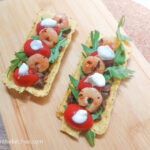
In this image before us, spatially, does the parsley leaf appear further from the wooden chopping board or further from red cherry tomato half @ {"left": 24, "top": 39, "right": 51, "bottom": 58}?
red cherry tomato half @ {"left": 24, "top": 39, "right": 51, "bottom": 58}

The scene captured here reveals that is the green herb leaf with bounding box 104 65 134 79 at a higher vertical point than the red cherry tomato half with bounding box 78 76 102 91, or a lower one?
lower

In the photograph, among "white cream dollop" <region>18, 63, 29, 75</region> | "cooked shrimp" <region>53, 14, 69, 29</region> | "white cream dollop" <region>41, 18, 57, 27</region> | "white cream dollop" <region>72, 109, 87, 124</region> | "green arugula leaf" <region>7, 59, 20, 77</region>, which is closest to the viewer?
"white cream dollop" <region>72, 109, 87, 124</region>

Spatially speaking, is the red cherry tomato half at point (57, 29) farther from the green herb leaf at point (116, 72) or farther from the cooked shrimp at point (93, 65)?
the green herb leaf at point (116, 72)

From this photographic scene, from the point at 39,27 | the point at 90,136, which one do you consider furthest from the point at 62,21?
the point at 90,136

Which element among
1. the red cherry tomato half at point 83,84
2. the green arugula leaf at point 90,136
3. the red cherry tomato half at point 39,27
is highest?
the red cherry tomato half at point 39,27

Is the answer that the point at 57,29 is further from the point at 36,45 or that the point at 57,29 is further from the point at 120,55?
the point at 120,55

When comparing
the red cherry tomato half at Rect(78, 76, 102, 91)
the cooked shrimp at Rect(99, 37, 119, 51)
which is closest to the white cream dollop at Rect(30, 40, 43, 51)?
the red cherry tomato half at Rect(78, 76, 102, 91)

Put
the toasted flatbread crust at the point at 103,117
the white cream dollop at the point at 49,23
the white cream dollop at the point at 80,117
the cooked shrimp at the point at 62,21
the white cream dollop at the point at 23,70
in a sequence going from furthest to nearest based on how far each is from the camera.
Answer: the cooked shrimp at the point at 62,21
the white cream dollop at the point at 49,23
the white cream dollop at the point at 23,70
the toasted flatbread crust at the point at 103,117
the white cream dollop at the point at 80,117

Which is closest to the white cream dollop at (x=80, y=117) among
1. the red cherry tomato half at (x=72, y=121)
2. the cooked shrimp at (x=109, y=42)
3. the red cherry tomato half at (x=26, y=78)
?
the red cherry tomato half at (x=72, y=121)
